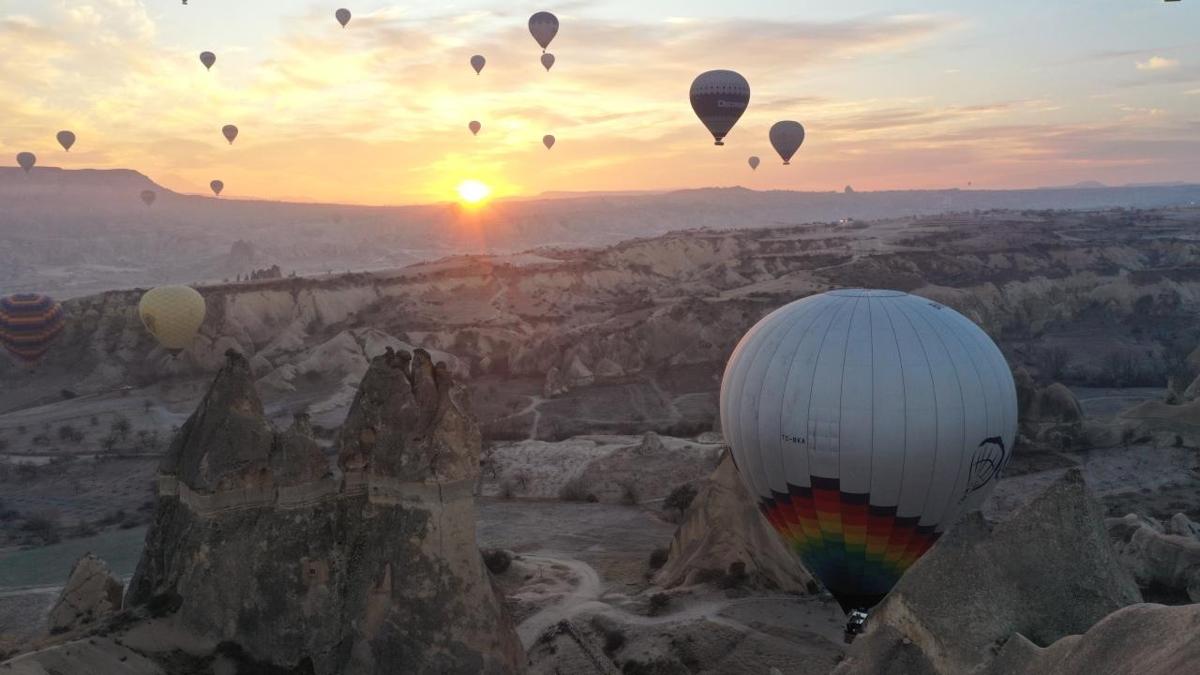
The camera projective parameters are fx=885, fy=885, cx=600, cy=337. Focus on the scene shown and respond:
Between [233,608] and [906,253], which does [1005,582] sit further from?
[906,253]

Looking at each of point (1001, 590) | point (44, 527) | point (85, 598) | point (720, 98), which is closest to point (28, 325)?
point (44, 527)

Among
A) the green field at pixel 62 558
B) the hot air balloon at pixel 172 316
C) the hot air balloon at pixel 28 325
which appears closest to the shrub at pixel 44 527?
the green field at pixel 62 558

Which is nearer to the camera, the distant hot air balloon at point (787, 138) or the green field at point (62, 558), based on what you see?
the green field at point (62, 558)

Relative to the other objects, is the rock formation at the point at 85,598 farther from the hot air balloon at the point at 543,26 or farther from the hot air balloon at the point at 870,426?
the hot air balloon at the point at 543,26

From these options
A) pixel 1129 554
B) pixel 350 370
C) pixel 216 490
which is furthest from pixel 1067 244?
pixel 216 490

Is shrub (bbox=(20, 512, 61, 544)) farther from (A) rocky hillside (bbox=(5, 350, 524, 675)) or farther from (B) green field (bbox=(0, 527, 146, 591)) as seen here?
(A) rocky hillside (bbox=(5, 350, 524, 675))

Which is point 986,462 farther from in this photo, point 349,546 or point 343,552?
point 343,552
